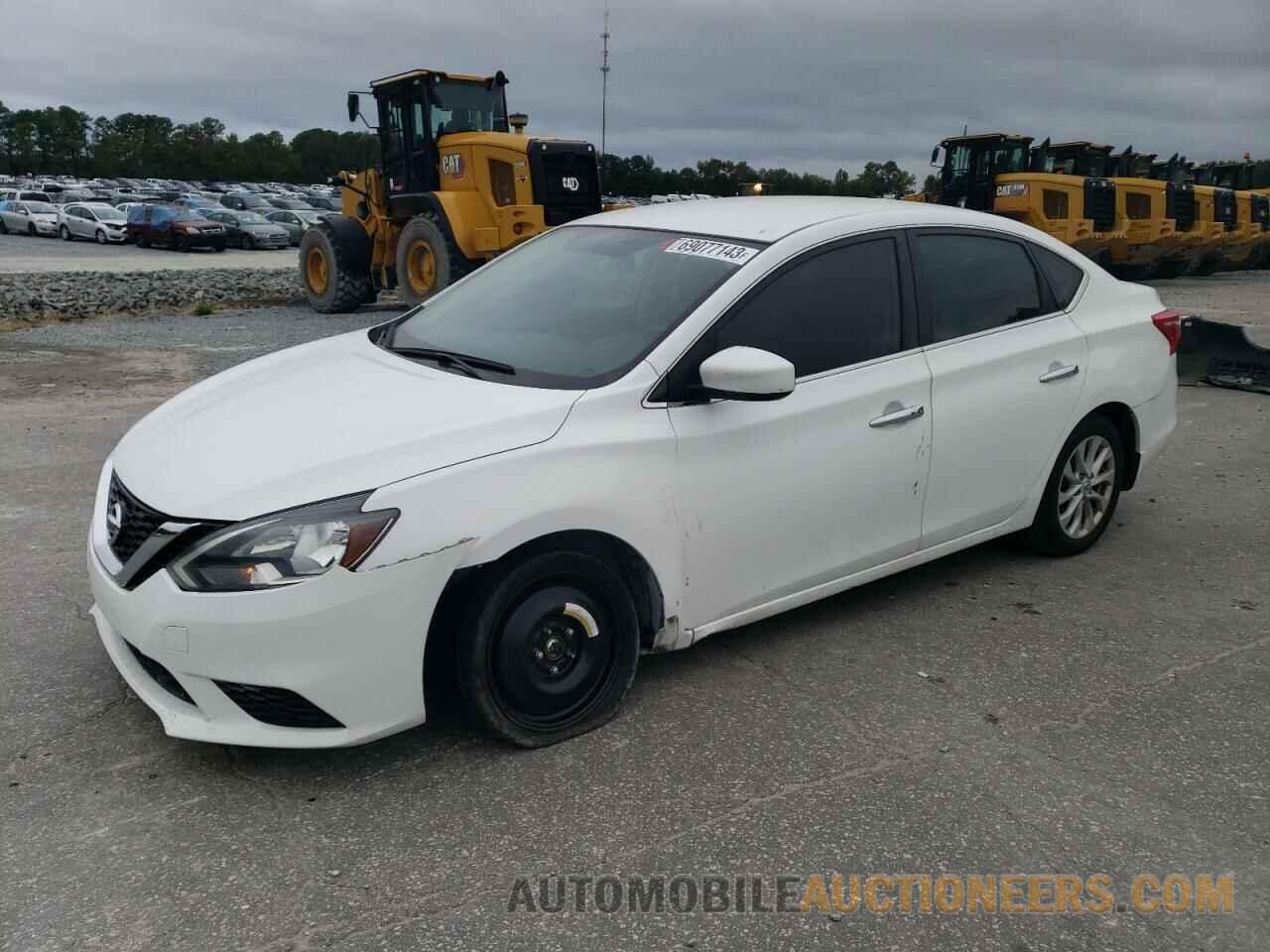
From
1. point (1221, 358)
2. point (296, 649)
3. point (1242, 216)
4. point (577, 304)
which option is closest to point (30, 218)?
point (1242, 216)

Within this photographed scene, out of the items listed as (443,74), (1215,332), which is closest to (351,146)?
(443,74)

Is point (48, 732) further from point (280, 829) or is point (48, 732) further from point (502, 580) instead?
point (502, 580)

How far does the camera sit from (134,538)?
3.17 m

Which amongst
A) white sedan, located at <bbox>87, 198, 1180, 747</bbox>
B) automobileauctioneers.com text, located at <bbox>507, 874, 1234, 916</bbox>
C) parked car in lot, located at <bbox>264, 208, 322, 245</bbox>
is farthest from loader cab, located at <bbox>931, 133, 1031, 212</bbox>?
parked car in lot, located at <bbox>264, 208, 322, 245</bbox>

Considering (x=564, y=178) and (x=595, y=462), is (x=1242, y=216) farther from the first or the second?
(x=595, y=462)

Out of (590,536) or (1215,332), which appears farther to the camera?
(1215,332)

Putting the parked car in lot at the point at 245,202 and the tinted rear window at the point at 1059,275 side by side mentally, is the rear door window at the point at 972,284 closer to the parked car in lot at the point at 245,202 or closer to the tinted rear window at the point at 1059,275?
the tinted rear window at the point at 1059,275

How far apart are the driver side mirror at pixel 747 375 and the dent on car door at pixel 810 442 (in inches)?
6.1

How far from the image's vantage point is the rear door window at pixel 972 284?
4355 mm

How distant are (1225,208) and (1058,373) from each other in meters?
A: 24.8

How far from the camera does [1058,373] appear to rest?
185 inches

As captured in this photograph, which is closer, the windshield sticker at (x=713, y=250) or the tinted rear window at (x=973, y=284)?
the windshield sticker at (x=713, y=250)

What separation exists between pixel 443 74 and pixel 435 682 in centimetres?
1318

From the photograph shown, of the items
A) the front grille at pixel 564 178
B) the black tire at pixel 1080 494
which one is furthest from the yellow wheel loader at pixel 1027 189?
the black tire at pixel 1080 494
